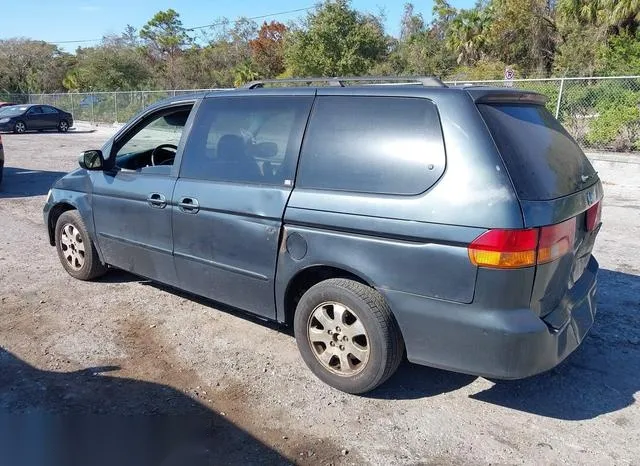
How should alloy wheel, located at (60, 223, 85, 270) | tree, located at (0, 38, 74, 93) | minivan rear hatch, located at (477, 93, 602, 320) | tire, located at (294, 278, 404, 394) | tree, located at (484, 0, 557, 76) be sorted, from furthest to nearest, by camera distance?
tree, located at (0, 38, 74, 93) < tree, located at (484, 0, 557, 76) < alloy wheel, located at (60, 223, 85, 270) < tire, located at (294, 278, 404, 394) < minivan rear hatch, located at (477, 93, 602, 320)

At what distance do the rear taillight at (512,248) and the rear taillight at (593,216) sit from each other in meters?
0.66

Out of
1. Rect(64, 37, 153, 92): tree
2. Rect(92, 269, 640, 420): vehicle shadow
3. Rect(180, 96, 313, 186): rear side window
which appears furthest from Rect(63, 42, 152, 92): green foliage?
Rect(92, 269, 640, 420): vehicle shadow

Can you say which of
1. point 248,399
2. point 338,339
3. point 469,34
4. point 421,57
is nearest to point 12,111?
point 421,57

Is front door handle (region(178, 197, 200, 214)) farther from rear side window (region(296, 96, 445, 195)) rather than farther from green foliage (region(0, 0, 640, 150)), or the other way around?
green foliage (region(0, 0, 640, 150))

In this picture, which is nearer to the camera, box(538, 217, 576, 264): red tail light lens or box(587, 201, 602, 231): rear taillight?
box(538, 217, 576, 264): red tail light lens

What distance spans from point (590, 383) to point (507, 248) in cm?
147

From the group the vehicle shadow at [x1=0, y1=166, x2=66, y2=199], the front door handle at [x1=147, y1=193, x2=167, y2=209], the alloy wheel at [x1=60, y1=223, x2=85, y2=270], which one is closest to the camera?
the front door handle at [x1=147, y1=193, x2=167, y2=209]

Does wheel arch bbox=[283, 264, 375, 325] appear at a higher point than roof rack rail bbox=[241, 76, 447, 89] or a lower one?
lower

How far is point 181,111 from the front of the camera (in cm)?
454

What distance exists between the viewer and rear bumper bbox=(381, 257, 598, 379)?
2.84 metres

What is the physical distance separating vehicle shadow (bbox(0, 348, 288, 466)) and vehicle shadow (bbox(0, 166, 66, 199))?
7.74 meters

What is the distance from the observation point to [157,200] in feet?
14.1

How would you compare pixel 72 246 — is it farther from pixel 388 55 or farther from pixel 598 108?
pixel 388 55

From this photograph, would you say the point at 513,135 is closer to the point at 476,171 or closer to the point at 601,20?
the point at 476,171
